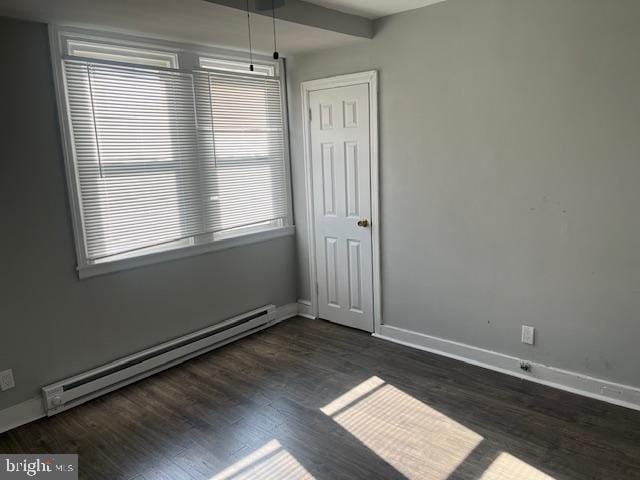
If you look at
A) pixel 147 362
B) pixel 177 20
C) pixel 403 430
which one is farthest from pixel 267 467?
pixel 177 20

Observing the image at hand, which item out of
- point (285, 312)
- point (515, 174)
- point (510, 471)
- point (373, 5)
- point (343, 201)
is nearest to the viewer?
point (510, 471)

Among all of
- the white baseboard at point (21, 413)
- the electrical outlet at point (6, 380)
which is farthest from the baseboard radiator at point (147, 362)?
the electrical outlet at point (6, 380)

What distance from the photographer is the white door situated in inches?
150

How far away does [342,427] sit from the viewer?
107 inches

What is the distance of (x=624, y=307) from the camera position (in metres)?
2.74

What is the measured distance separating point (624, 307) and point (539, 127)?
45.5 inches

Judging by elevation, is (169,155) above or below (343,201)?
above

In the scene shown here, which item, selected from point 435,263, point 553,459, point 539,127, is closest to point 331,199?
point 435,263

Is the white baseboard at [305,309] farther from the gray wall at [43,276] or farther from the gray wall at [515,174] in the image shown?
the gray wall at [43,276]

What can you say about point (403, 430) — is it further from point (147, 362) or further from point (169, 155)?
point (169, 155)

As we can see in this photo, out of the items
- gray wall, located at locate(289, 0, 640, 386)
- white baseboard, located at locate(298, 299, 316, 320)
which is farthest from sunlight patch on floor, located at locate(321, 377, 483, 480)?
white baseboard, located at locate(298, 299, 316, 320)

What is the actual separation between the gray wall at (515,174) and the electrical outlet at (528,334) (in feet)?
0.14

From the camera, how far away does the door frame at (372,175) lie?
12.0ft

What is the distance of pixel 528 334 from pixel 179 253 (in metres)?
2.50
